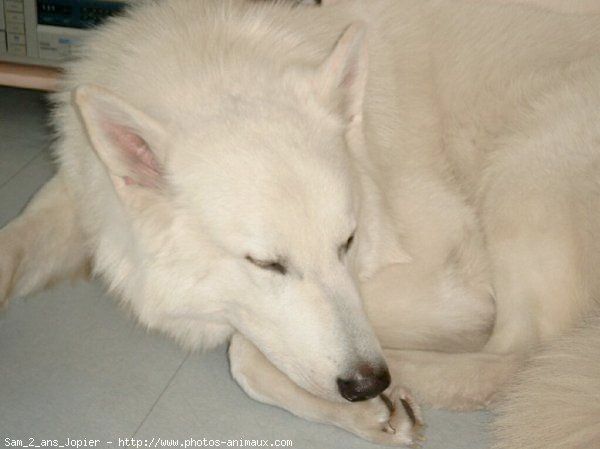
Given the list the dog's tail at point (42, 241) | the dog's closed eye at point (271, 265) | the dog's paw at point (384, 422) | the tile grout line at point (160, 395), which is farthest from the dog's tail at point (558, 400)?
the dog's tail at point (42, 241)

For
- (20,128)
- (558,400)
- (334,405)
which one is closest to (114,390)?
(334,405)

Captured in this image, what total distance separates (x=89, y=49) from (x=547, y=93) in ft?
4.39

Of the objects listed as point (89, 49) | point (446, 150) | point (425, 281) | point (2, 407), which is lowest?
point (2, 407)

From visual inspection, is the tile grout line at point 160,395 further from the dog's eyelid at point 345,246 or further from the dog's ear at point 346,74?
the dog's ear at point 346,74

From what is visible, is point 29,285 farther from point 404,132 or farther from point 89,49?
point 404,132

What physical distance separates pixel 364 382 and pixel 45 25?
2.22 meters

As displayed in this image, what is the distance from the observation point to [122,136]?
5.74ft

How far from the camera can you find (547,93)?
92.2 inches

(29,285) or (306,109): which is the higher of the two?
(306,109)

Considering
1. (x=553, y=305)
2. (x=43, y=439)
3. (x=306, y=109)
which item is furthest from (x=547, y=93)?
(x=43, y=439)

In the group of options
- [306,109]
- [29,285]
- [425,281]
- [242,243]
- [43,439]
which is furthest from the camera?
[29,285]

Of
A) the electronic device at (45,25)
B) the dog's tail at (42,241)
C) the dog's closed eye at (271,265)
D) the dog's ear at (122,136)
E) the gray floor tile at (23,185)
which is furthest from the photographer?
the electronic device at (45,25)

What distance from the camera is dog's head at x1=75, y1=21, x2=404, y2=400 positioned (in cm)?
173

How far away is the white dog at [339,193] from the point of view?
178 centimetres
